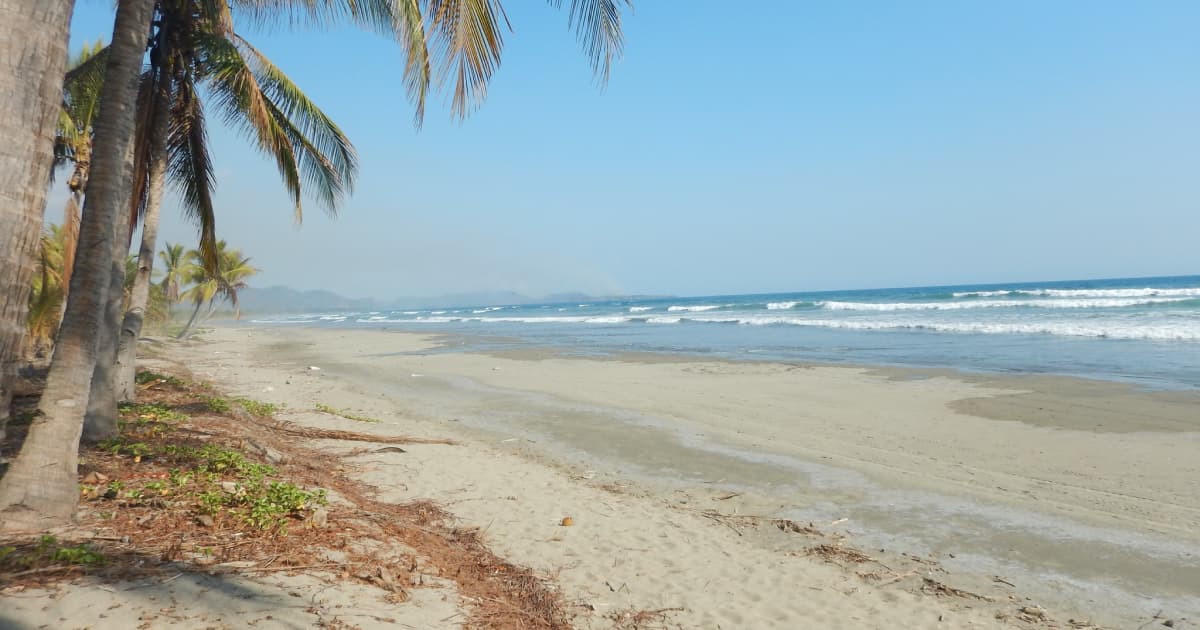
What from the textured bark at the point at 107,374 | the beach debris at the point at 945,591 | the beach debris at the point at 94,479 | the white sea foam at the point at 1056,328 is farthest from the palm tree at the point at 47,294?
the white sea foam at the point at 1056,328

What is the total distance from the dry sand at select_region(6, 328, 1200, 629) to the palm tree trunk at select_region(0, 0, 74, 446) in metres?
2.05

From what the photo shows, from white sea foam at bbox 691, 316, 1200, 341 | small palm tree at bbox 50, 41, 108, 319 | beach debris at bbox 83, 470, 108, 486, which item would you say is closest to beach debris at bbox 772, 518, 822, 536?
beach debris at bbox 83, 470, 108, 486

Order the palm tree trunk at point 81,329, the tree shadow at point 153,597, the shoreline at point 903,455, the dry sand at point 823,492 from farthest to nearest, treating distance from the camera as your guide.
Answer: the shoreline at point 903,455 → the dry sand at point 823,492 → the palm tree trunk at point 81,329 → the tree shadow at point 153,597

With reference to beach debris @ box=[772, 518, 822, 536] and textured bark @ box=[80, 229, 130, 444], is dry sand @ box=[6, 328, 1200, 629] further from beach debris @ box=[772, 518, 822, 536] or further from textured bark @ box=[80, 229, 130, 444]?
textured bark @ box=[80, 229, 130, 444]

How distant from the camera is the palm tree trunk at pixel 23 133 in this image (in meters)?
2.60

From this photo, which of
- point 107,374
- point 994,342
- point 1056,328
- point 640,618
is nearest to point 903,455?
point 640,618

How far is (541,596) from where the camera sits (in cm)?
406

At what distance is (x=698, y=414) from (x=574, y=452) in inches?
126

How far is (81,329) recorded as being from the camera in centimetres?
388

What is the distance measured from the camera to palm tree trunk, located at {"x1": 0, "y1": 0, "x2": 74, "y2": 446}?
2.60 metres

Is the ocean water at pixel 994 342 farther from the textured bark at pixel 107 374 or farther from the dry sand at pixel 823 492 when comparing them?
the textured bark at pixel 107 374

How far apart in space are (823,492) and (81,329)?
6222 mm

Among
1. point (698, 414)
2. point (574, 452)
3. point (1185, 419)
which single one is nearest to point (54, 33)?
point (574, 452)

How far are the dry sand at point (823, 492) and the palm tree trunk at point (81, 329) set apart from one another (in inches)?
79.9
